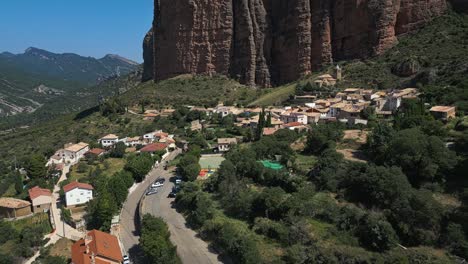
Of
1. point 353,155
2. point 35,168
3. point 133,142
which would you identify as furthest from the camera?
point 133,142

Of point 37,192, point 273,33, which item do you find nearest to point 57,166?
point 37,192

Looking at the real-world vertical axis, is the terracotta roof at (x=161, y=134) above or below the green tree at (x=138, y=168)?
above

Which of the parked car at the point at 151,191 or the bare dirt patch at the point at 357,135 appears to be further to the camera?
the bare dirt patch at the point at 357,135

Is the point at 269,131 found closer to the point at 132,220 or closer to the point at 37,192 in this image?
the point at 132,220

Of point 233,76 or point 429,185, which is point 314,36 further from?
point 429,185

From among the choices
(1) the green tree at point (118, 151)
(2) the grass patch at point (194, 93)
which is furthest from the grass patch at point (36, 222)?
(2) the grass patch at point (194, 93)

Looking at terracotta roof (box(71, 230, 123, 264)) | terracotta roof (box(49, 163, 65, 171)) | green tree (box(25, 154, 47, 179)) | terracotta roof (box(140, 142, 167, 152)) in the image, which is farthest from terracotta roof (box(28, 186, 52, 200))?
terracotta roof (box(140, 142, 167, 152))

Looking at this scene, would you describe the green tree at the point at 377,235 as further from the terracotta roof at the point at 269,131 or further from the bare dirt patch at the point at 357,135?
the terracotta roof at the point at 269,131
